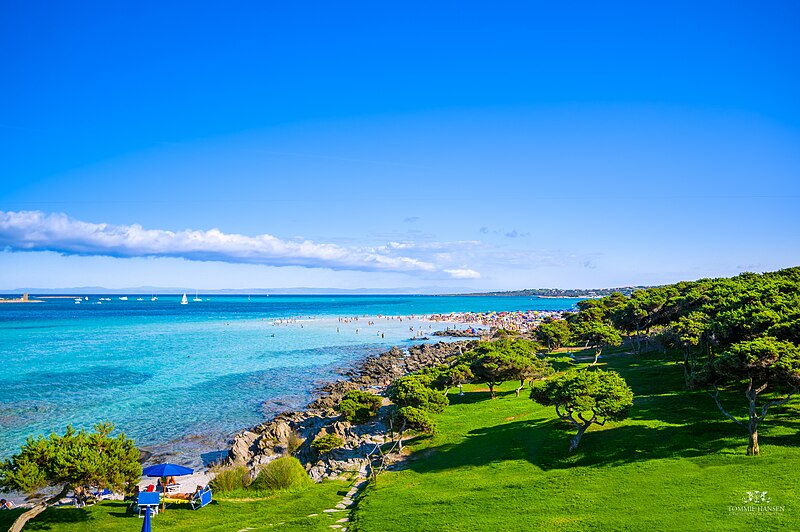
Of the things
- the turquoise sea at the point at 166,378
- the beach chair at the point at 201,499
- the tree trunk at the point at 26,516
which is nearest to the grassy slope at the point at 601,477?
the beach chair at the point at 201,499

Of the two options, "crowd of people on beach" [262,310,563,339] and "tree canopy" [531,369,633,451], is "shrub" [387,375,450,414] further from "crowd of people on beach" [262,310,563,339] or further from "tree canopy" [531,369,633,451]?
"crowd of people on beach" [262,310,563,339]

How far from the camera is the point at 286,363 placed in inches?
2970

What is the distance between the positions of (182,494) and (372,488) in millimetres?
9601

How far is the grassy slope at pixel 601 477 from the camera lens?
1688 centimetres

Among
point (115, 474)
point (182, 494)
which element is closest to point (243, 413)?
point (182, 494)

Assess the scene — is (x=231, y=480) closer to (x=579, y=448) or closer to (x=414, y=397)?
(x=414, y=397)

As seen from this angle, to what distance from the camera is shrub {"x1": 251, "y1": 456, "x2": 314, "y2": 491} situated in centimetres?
2559

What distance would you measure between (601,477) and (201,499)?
1823 centimetres

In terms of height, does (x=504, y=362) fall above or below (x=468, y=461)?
above

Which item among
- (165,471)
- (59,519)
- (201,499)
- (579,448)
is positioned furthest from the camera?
(579,448)

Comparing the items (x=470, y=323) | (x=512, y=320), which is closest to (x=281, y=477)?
(x=512, y=320)

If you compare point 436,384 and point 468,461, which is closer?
point 468,461

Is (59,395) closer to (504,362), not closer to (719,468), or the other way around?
(504,362)

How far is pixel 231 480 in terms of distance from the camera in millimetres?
26297
